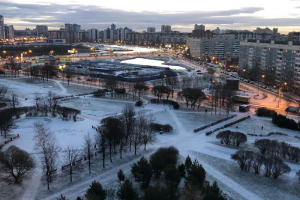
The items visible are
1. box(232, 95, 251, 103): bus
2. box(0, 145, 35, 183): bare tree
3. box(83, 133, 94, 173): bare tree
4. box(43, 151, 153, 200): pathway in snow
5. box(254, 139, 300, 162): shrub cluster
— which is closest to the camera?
box(43, 151, 153, 200): pathway in snow

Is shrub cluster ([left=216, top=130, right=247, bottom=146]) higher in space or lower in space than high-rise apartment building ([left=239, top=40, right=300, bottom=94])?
lower

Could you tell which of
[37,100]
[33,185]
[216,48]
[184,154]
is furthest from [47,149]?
[216,48]

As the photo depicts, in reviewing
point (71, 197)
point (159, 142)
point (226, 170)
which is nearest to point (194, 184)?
point (226, 170)

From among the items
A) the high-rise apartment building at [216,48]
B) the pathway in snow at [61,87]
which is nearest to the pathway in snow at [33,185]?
the pathway in snow at [61,87]

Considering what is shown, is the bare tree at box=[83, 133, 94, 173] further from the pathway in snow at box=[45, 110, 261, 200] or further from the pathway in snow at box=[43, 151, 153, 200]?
the pathway in snow at box=[45, 110, 261, 200]

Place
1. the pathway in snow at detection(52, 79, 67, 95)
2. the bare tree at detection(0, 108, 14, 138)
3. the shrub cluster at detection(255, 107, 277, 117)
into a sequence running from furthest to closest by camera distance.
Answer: the pathway in snow at detection(52, 79, 67, 95)
the shrub cluster at detection(255, 107, 277, 117)
the bare tree at detection(0, 108, 14, 138)

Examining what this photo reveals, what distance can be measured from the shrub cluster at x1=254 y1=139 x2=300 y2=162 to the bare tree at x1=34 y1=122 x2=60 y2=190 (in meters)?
10.8

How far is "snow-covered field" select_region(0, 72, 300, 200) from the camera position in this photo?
11.1 meters

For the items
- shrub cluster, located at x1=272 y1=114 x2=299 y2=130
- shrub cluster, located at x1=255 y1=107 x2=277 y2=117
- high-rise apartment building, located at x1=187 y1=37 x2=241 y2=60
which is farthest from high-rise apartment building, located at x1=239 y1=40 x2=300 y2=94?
high-rise apartment building, located at x1=187 y1=37 x2=241 y2=60

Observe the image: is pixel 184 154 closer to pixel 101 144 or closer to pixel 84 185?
pixel 101 144

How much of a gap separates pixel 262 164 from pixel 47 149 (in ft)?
35.8

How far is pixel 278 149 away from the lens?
573 inches

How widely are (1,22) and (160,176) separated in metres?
193

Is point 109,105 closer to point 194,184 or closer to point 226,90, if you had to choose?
point 226,90
